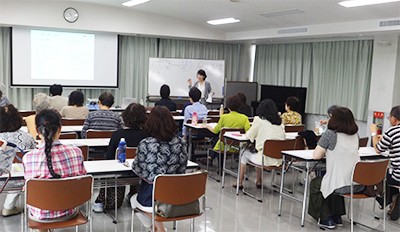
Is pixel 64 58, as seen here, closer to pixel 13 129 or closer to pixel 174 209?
pixel 13 129

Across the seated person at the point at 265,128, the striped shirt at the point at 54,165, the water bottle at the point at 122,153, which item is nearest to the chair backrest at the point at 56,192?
the striped shirt at the point at 54,165

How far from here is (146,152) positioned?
10.5 feet

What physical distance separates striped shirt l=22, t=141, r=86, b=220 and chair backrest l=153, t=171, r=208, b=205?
1.92 feet

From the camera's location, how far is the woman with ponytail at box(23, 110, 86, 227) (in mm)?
2852

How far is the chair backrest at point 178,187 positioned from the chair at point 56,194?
489 mm

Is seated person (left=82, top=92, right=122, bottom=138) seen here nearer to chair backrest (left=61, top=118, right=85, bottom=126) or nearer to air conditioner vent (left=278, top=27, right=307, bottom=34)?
chair backrest (left=61, top=118, right=85, bottom=126)

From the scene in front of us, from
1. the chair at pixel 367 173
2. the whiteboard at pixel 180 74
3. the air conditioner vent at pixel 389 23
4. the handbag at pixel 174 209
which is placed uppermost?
the air conditioner vent at pixel 389 23

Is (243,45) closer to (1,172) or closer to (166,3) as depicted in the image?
(166,3)

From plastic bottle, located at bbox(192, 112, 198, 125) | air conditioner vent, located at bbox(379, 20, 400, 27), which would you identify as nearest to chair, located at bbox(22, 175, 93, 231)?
plastic bottle, located at bbox(192, 112, 198, 125)

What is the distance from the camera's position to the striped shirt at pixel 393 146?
14.7 feet

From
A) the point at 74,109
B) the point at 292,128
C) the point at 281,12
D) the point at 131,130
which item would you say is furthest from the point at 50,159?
the point at 281,12

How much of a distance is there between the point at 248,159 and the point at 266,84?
5.94 m

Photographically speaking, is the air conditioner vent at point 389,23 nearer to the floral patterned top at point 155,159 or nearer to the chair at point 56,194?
the floral patterned top at point 155,159

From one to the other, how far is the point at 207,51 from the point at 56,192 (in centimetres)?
898
